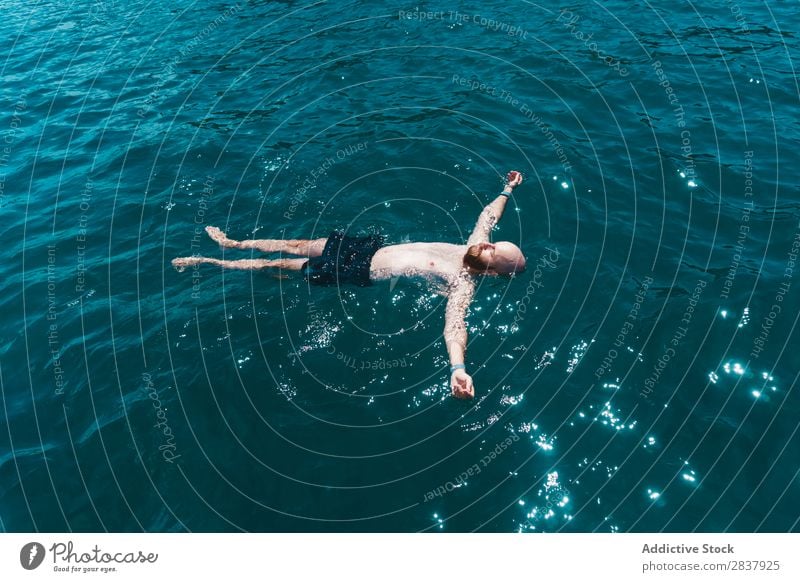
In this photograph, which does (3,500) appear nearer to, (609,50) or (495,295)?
(495,295)

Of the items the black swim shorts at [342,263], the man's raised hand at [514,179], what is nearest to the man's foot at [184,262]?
the black swim shorts at [342,263]

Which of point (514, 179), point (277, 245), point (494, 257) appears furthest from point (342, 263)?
point (514, 179)

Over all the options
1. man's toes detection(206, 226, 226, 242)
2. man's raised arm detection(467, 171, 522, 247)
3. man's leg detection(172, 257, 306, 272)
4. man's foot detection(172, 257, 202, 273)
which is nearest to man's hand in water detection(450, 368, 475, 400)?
man's raised arm detection(467, 171, 522, 247)

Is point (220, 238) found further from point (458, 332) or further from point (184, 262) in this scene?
point (458, 332)

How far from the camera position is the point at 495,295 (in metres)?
11.2

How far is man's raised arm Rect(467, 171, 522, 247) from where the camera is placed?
460 inches

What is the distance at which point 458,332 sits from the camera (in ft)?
32.4

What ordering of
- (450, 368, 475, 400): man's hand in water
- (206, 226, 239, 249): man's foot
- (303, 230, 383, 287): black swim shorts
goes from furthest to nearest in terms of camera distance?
(206, 226, 239, 249): man's foot → (303, 230, 383, 287): black swim shorts → (450, 368, 475, 400): man's hand in water

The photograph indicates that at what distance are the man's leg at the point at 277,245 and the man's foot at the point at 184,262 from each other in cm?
75

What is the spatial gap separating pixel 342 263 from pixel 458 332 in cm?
306

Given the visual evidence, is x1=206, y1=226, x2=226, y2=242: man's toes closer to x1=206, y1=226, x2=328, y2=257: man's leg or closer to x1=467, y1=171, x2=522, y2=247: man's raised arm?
x1=206, y1=226, x2=328, y2=257: man's leg

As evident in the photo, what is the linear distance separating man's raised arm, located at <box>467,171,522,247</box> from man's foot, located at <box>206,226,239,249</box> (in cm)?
570
